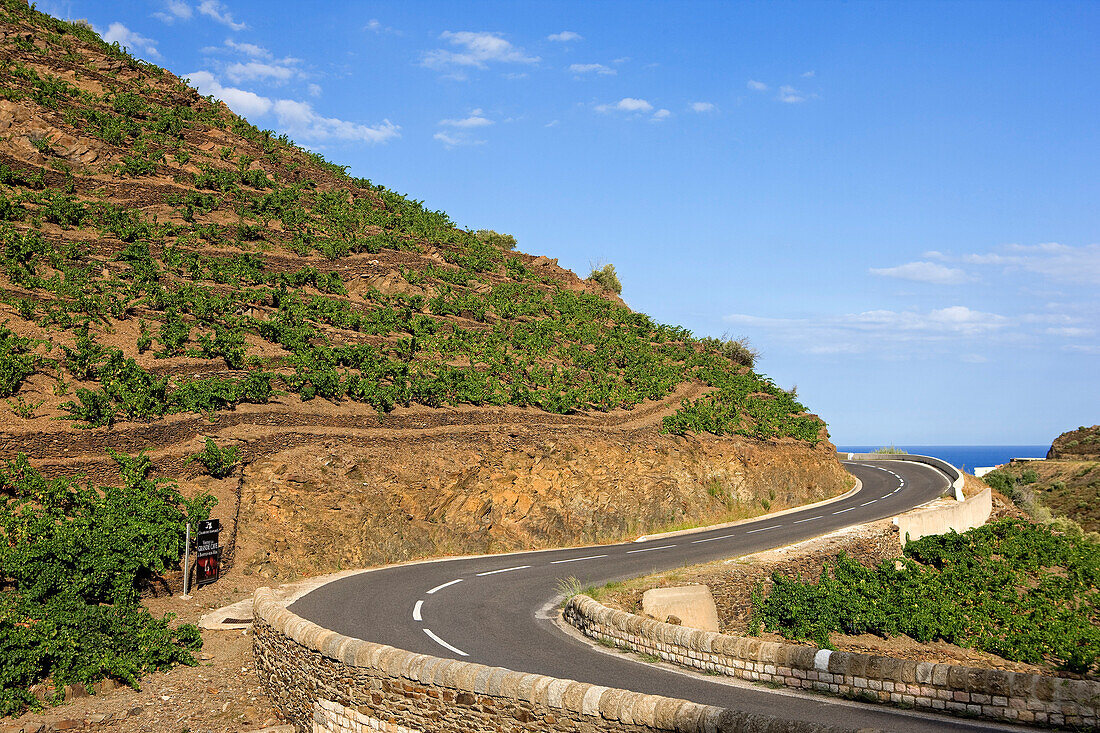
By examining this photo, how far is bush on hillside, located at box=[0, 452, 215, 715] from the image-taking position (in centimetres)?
1185

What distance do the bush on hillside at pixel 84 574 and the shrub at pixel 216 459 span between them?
1179 mm

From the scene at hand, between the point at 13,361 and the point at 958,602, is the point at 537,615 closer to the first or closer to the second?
the point at 958,602

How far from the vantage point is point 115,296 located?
2453cm

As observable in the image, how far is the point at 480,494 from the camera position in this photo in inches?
930

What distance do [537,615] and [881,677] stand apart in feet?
23.0

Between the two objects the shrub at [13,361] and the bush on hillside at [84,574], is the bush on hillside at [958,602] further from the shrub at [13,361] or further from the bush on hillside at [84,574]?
the shrub at [13,361]

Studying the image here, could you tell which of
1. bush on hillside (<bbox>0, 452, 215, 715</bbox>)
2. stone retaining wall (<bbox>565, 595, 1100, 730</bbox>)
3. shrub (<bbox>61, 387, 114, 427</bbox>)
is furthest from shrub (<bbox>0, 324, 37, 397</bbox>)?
stone retaining wall (<bbox>565, 595, 1100, 730</bbox>)

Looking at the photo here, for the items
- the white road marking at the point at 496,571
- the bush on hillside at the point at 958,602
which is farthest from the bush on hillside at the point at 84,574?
the bush on hillside at the point at 958,602

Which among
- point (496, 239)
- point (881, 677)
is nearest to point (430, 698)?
point (881, 677)

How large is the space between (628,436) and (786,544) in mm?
8510

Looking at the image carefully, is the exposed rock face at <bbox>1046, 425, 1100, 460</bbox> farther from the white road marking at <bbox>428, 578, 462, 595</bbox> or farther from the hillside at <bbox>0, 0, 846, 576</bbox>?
the white road marking at <bbox>428, 578, 462, 595</bbox>

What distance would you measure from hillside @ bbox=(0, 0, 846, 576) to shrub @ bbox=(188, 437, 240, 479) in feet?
0.88

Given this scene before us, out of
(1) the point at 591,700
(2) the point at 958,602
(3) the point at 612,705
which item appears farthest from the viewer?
(2) the point at 958,602

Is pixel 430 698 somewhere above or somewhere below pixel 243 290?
below
